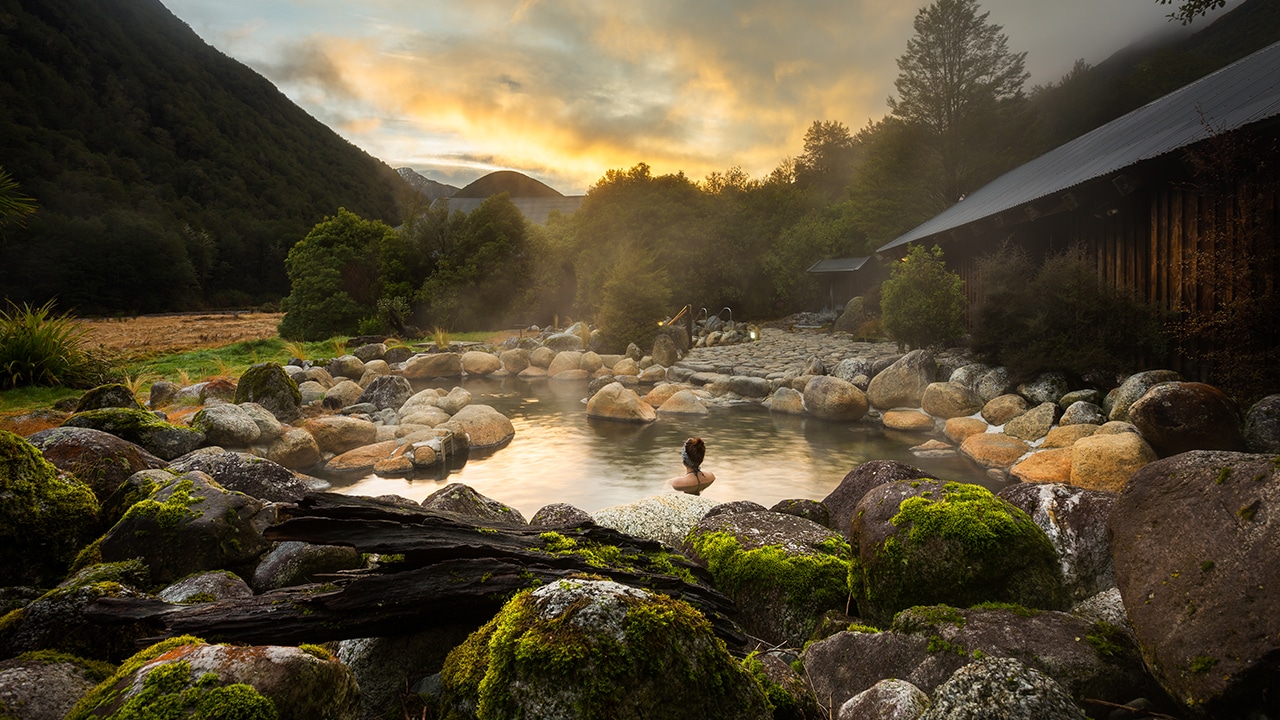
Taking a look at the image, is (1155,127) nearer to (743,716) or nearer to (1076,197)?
(1076,197)

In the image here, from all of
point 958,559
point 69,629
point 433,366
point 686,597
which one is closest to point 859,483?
point 958,559

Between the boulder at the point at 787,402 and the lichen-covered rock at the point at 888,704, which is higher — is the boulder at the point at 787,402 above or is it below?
below

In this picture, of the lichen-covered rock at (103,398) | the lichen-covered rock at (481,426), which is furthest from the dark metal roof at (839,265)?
the lichen-covered rock at (103,398)

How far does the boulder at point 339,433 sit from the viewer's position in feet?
35.2

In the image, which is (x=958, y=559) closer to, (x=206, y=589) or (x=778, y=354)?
(x=206, y=589)

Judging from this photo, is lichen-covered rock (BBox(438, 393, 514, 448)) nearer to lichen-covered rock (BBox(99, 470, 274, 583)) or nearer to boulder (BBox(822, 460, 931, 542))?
lichen-covered rock (BBox(99, 470, 274, 583))

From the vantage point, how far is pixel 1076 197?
42.7ft

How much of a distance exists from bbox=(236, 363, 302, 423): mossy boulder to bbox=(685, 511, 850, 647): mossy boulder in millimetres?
10468

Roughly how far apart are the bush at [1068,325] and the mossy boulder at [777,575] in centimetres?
958

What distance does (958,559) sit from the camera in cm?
322

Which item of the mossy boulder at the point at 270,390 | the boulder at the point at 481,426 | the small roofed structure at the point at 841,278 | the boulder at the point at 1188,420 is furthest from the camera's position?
the small roofed structure at the point at 841,278

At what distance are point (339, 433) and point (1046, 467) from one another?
11.6 m

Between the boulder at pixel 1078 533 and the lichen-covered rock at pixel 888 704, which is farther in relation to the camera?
the boulder at pixel 1078 533

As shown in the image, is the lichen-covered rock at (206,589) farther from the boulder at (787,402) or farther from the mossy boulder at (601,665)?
the boulder at (787,402)
